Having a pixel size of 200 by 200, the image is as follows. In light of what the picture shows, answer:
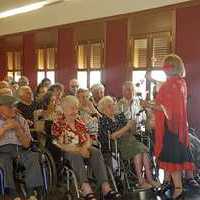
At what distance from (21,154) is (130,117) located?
5.67ft

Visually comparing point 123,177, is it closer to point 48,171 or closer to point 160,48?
point 48,171

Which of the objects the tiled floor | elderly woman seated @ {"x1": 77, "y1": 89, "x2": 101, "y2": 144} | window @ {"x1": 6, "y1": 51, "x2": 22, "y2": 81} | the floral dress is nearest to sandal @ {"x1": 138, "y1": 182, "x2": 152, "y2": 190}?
the tiled floor

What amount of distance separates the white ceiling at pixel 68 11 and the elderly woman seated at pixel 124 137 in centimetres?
227

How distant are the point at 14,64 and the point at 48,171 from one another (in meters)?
7.51

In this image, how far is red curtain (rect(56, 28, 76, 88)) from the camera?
28.0 feet

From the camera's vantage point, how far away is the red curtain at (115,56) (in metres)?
7.12

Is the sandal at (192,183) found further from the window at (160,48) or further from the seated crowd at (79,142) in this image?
the window at (160,48)

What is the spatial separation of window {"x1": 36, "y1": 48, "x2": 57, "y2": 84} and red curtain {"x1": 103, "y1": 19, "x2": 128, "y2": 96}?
1.99 m

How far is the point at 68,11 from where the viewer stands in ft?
28.1

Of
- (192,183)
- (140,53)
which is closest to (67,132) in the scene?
(192,183)

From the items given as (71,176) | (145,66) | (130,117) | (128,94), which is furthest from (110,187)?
(145,66)

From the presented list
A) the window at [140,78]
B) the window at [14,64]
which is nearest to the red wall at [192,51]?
the window at [140,78]

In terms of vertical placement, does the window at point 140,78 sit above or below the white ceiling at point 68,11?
below

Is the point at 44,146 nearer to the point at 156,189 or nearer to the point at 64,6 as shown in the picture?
the point at 156,189
